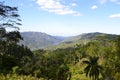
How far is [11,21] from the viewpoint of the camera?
4012 centimetres

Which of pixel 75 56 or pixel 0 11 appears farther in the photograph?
pixel 75 56

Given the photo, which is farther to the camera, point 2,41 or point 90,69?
point 90,69

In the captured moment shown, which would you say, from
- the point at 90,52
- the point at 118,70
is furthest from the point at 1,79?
the point at 90,52

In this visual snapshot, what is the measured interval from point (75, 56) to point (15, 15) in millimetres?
117806

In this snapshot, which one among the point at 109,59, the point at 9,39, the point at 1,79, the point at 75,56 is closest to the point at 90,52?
the point at 75,56

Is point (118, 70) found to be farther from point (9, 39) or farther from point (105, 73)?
point (9, 39)

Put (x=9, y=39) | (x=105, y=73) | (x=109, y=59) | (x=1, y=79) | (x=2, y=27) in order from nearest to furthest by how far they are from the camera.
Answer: (x=1, y=79) → (x=2, y=27) → (x=9, y=39) → (x=105, y=73) → (x=109, y=59)

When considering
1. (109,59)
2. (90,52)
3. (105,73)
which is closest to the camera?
(105,73)

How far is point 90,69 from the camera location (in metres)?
78.7

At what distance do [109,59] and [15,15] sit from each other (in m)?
64.8

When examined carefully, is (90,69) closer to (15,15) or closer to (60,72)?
(60,72)

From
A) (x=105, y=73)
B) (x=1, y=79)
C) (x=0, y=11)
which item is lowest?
(x=105, y=73)

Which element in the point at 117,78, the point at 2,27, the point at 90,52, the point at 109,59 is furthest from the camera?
the point at 90,52

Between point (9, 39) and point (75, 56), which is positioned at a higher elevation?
point (9, 39)
